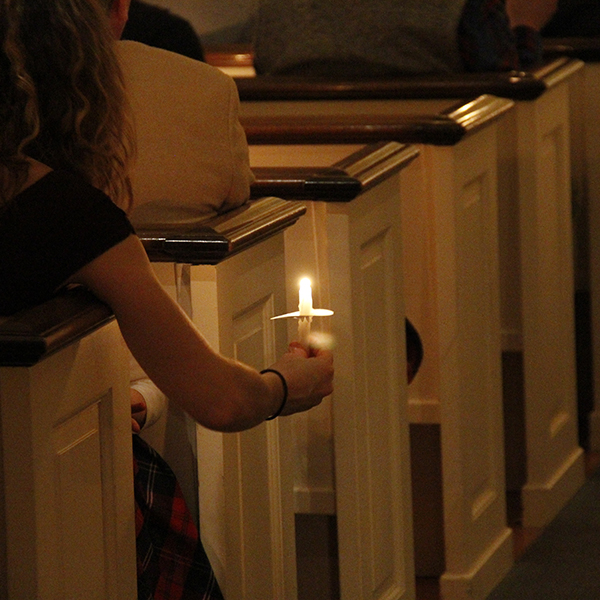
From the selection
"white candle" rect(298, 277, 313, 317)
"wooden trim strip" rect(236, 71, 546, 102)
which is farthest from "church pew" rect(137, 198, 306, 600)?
"wooden trim strip" rect(236, 71, 546, 102)

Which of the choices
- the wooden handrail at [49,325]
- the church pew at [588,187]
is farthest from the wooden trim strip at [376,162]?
the church pew at [588,187]

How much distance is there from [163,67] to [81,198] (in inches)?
24.2

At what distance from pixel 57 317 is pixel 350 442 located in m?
1.16

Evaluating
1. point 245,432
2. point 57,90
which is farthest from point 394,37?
point 57,90

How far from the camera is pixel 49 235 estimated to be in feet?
5.06

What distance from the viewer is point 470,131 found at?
3223 mm

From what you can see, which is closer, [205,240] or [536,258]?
[205,240]

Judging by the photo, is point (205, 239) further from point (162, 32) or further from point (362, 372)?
point (162, 32)

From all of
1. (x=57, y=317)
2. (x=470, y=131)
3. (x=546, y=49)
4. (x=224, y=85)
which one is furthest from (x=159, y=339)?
(x=546, y=49)

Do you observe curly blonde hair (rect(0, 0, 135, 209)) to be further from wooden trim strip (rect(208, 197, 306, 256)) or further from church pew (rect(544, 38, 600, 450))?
church pew (rect(544, 38, 600, 450))

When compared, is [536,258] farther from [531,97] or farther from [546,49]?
[546,49]

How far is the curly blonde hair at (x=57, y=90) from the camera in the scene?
5.21 ft

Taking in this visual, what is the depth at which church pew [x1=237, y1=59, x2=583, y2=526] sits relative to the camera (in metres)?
3.68

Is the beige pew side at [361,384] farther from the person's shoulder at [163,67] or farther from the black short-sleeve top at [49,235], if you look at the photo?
the black short-sleeve top at [49,235]
